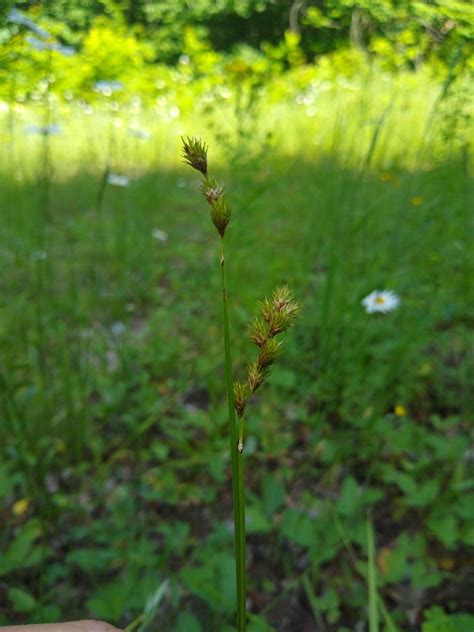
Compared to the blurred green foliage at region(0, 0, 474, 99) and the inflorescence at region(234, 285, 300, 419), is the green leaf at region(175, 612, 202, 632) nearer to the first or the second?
the inflorescence at region(234, 285, 300, 419)

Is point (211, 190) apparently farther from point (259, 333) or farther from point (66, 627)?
point (66, 627)

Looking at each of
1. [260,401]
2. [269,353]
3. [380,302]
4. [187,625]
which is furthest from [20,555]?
[380,302]

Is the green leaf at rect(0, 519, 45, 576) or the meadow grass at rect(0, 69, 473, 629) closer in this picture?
the green leaf at rect(0, 519, 45, 576)

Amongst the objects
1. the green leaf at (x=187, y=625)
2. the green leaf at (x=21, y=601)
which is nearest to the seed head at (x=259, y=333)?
the green leaf at (x=187, y=625)

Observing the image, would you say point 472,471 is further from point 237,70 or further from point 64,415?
point 237,70

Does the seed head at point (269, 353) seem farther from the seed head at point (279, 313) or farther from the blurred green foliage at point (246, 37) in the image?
the blurred green foliage at point (246, 37)

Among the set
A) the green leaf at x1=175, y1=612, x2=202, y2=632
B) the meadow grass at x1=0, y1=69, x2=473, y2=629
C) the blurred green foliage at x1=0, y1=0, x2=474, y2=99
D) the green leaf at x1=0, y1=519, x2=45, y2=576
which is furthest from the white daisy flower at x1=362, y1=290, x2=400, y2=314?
the green leaf at x1=0, y1=519, x2=45, y2=576
